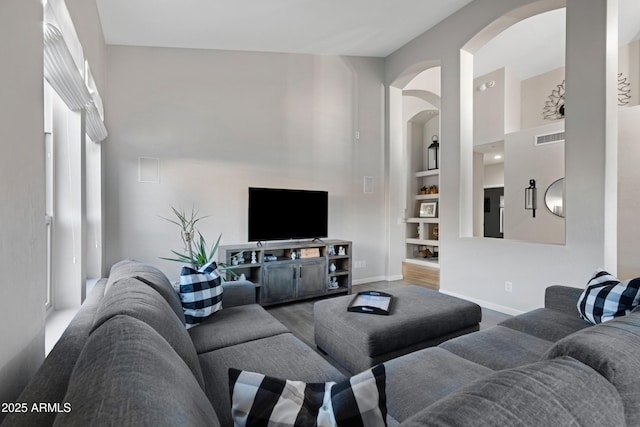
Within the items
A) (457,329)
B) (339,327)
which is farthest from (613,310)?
(339,327)

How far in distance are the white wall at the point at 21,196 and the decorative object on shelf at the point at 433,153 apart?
7400mm

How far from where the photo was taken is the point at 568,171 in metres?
2.96

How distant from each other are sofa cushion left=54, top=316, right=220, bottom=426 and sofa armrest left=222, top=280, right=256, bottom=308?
5.41 ft

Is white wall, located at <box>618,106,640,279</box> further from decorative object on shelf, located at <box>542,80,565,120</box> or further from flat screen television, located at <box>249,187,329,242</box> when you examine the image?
flat screen television, located at <box>249,187,329,242</box>

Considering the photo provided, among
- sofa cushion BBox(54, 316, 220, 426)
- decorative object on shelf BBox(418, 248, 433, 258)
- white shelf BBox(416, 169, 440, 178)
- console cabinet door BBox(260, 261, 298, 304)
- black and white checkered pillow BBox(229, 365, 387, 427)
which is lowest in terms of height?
decorative object on shelf BBox(418, 248, 433, 258)

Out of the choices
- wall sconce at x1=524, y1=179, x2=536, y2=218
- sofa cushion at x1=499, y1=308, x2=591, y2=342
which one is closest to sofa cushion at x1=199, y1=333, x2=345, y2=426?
sofa cushion at x1=499, y1=308, x2=591, y2=342

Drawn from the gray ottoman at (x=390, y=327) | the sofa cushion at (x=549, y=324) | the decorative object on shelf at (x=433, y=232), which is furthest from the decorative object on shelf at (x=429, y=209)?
the sofa cushion at (x=549, y=324)

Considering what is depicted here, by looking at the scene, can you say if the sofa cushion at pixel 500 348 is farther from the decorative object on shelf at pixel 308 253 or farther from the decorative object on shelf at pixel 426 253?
the decorative object on shelf at pixel 426 253

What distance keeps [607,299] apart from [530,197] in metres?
3.95

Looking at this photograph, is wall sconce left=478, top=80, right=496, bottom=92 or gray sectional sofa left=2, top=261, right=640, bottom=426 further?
wall sconce left=478, top=80, right=496, bottom=92

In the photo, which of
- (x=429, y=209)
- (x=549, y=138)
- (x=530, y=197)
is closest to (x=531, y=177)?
(x=530, y=197)

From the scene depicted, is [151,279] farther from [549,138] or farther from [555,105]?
[555,105]

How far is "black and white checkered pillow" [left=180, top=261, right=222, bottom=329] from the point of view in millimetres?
2078

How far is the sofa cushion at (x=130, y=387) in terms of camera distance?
54cm
